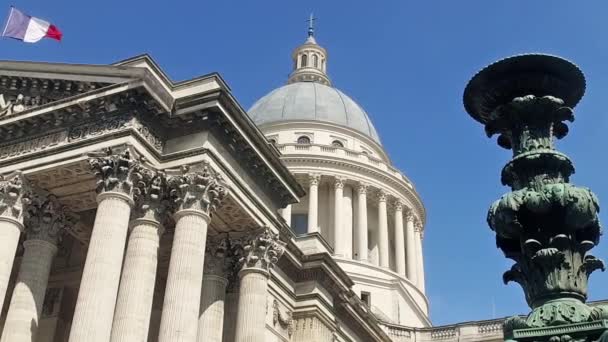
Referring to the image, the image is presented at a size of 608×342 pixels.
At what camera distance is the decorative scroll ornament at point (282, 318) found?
32.9m

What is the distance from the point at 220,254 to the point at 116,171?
5.98 m

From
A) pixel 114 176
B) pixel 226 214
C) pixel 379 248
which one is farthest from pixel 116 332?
pixel 379 248

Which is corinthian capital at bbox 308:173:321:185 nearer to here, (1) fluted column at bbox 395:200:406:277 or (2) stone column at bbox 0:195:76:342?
(1) fluted column at bbox 395:200:406:277

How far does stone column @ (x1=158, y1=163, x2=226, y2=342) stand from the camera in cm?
2333

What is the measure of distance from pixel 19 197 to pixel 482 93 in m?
20.2

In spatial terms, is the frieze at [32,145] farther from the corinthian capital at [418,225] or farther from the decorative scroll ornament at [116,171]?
the corinthian capital at [418,225]

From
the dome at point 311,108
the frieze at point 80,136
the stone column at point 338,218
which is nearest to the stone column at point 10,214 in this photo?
the frieze at point 80,136

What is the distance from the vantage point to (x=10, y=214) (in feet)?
83.4

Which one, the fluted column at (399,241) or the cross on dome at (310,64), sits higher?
the cross on dome at (310,64)

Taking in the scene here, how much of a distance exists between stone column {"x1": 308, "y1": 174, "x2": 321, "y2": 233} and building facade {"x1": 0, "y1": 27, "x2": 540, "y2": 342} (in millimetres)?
22337

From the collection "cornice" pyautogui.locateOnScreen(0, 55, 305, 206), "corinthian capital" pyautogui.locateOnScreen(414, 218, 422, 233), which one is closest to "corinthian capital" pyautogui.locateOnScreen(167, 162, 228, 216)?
"cornice" pyautogui.locateOnScreen(0, 55, 305, 206)

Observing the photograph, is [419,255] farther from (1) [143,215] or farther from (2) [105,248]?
(2) [105,248]

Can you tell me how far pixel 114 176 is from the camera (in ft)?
80.7

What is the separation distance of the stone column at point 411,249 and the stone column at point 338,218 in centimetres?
715
